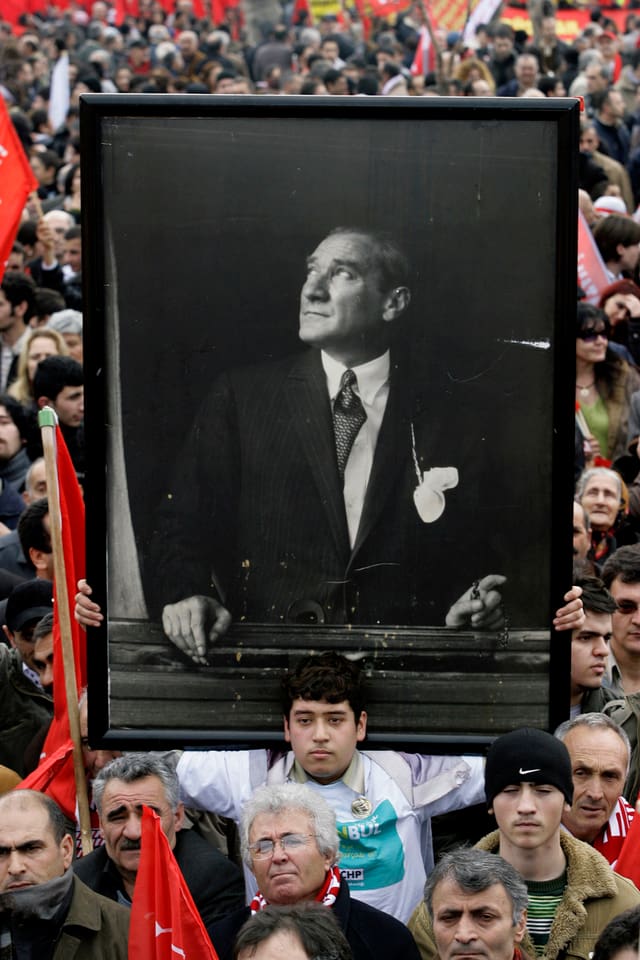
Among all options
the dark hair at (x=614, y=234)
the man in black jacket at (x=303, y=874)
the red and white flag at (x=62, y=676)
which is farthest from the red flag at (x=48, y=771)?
the dark hair at (x=614, y=234)

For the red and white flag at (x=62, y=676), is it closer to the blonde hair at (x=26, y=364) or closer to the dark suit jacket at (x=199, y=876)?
the dark suit jacket at (x=199, y=876)

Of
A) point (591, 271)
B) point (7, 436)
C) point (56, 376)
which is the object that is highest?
point (591, 271)

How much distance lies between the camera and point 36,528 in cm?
706

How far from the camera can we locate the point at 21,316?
10562 mm

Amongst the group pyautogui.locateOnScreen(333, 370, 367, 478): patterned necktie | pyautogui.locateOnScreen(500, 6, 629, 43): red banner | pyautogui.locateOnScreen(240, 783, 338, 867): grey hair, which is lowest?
pyautogui.locateOnScreen(240, 783, 338, 867): grey hair

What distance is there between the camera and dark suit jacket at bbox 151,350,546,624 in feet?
16.9

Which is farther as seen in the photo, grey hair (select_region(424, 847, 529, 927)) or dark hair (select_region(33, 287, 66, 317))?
dark hair (select_region(33, 287, 66, 317))

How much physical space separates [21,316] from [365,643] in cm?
582

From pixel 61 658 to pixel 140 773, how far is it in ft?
1.99

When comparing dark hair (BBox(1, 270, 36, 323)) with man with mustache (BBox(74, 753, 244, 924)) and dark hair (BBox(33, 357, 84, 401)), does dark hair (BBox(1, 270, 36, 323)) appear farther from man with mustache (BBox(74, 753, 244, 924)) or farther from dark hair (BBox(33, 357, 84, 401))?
man with mustache (BBox(74, 753, 244, 924))

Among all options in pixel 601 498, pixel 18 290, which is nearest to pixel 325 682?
pixel 601 498

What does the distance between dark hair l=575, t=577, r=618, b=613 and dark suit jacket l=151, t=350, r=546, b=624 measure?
96 centimetres

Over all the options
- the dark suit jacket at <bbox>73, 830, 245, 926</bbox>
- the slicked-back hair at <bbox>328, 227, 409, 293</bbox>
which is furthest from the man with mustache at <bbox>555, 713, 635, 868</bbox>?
the slicked-back hair at <bbox>328, 227, 409, 293</bbox>

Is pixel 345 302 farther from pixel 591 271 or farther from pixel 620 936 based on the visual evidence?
pixel 591 271
